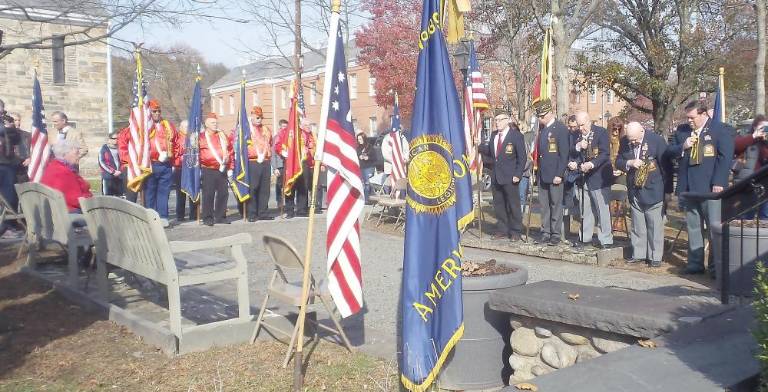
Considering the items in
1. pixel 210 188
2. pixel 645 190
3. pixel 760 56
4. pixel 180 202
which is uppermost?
pixel 760 56

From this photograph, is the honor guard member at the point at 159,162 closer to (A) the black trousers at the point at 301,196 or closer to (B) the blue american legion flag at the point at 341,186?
(A) the black trousers at the point at 301,196

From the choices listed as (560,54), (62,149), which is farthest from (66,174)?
(560,54)

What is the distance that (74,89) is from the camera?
119 ft

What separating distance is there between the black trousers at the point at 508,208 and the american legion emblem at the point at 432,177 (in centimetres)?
709

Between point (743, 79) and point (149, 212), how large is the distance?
1009 inches

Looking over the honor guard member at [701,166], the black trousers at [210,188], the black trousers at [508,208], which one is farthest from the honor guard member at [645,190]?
the black trousers at [210,188]

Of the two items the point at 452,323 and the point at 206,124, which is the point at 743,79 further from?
the point at 452,323

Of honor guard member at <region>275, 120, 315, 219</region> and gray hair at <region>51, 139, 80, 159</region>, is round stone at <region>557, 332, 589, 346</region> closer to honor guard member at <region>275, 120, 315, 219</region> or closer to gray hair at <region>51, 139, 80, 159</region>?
gray hair at <region>51, 139, 80, 159</region>

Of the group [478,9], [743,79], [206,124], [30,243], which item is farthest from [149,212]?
[743,79]

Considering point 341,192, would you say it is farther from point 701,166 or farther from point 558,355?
point 701,166

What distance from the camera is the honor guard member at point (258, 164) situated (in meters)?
15.6

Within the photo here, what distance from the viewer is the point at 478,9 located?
24391 millimetres

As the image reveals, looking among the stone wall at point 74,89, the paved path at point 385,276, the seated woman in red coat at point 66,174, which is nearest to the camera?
the paved path at point 385,276

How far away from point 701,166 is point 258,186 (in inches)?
359
